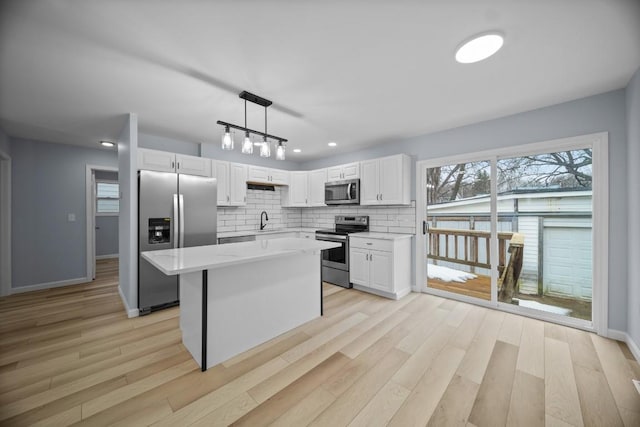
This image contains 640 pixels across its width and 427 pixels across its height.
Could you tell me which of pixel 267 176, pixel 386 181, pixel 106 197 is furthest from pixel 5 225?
pixel 386 181

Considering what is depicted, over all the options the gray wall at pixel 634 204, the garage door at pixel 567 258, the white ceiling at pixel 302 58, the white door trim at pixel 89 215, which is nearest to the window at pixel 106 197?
the white door trim at pixel 89 215

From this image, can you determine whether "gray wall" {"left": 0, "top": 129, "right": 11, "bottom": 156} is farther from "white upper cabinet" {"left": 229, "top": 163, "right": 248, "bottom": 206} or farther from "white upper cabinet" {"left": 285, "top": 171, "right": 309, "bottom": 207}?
"white upper cabinet" {"left": 285, "top": 171, "right": 309, "bottom": 207}

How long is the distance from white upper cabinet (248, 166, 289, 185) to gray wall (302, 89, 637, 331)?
128 inches

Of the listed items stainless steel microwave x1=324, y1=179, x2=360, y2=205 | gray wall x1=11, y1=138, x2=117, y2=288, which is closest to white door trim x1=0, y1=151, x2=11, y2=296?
gray wall x1=11, y1=138, x2=117, y2=288

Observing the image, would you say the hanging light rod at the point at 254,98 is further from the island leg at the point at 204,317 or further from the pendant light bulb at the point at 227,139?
the island leg at the point at 204,317

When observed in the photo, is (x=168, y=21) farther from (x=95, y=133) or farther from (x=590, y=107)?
(x=590, y=107)

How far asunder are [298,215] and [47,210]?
14.2 feet

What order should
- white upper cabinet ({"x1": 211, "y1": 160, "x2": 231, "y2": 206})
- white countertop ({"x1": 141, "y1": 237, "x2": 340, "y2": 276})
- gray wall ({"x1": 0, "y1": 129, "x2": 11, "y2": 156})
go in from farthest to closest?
white upper cabinet ({"x1": 211, "y1": 160, "x2": 231, "y2": 206})
gray wall ({"x1": 0, "y1": 129, "x2": 11, "y2": 156})
white countertop ({"x1": 141, "y1": 237, "x2": 340, "y2": 276})

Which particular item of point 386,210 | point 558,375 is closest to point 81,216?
point 386,210

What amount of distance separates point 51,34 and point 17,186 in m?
3.80

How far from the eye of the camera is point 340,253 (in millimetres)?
4145

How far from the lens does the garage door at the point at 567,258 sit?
104 inches

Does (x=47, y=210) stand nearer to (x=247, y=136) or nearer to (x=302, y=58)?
(x=247, y=136)

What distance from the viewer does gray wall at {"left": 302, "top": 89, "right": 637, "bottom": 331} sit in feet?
7.73
